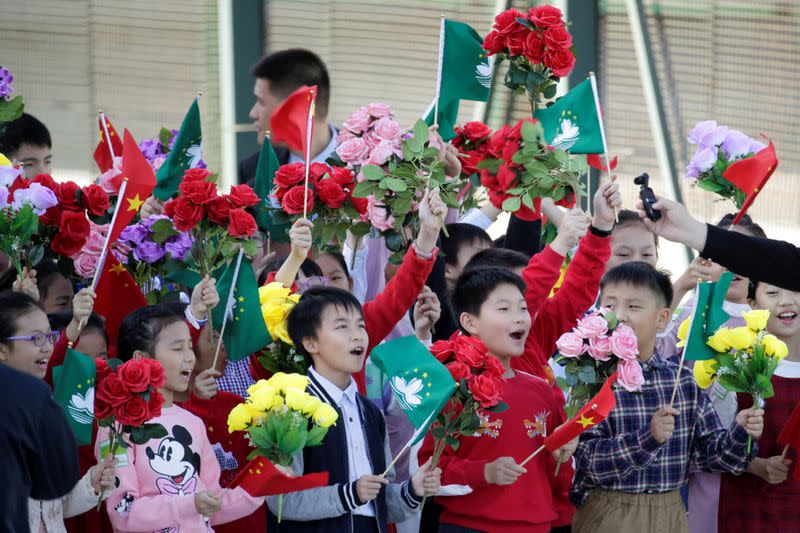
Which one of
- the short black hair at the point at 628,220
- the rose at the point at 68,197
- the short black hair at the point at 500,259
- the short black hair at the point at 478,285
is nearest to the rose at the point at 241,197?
the rose at the point at 68,197

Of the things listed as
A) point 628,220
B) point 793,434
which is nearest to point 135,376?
point 793,434

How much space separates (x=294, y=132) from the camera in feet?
18.0

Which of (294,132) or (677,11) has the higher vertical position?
(677,11)

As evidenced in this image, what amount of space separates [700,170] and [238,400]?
2.27 metres

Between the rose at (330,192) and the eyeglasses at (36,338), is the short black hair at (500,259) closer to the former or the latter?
the rose at (330,192)

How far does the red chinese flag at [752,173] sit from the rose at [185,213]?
6.57 ft

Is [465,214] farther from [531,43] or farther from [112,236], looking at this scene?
[112,236]

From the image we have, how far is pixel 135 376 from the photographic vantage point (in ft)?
13.3

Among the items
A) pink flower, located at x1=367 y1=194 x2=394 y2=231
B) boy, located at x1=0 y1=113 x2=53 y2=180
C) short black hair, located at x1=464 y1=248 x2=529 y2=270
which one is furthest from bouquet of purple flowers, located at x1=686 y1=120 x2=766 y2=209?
boy, located at x1=0 y1=113 x2=53 y2=180

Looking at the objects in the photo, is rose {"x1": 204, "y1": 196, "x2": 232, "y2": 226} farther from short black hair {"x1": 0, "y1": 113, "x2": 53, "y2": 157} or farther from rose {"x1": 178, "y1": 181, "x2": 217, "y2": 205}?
short black hair {"x1": 0, "y1": 113, "x2": 53, "y2": 157}

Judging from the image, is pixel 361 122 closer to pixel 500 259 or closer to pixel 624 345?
pixel 500 259

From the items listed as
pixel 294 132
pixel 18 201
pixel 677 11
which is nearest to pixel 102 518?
pixel 18 201

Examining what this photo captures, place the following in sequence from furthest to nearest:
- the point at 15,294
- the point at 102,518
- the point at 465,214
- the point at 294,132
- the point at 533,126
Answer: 1. the point at 465,214
2. the point at 294,132
3. the point at 533,126
4. the point at 102,518
5. the point at 15,294

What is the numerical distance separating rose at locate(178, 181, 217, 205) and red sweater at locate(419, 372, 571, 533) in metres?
1.20
